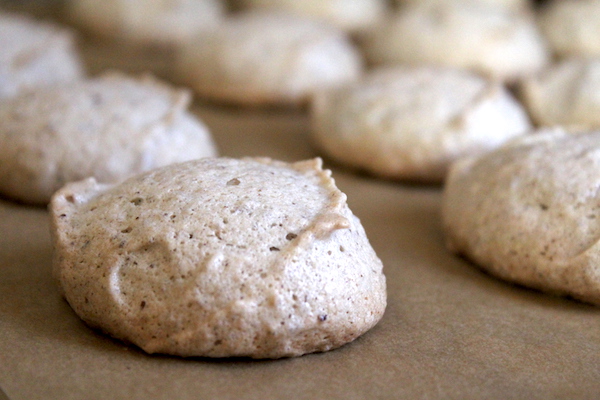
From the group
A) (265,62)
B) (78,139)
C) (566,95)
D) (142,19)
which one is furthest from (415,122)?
(142,19)

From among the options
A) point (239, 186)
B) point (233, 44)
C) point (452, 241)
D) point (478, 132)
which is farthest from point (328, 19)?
point (239, 186)

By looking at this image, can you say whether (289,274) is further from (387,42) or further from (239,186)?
(387,42)

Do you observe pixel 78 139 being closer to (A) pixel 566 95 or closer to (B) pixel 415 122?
(B) pixel 415 122

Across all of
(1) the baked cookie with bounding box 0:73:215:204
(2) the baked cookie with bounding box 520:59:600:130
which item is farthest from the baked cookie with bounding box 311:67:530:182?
(1) the baked cookie with bounding box 0:73:215:204

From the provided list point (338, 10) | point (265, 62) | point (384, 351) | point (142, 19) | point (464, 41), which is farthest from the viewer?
point (338, 10)

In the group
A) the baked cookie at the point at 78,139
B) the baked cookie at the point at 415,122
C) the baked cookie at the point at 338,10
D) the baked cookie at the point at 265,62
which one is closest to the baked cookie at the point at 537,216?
the baked cookie at the point at 415,122

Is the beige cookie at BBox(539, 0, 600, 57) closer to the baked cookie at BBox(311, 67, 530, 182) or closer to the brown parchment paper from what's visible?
the baked cookie at BBox(311, 67, 530, 182)
